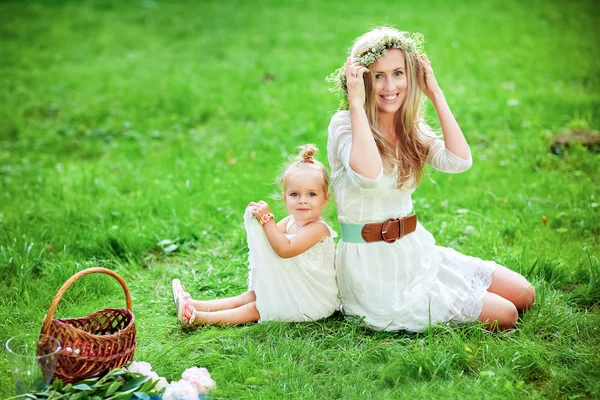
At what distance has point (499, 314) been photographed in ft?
11.3

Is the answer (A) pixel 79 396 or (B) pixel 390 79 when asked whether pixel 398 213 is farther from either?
(A) pixel 79 396

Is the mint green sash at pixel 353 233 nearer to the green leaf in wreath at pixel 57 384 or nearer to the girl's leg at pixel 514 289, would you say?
the girl's leg at pixel 514 289

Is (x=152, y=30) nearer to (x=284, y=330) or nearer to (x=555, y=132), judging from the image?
(x=555, y=132)

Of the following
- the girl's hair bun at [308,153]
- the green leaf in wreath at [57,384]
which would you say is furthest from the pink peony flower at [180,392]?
the girl's hair bun at [308,153]

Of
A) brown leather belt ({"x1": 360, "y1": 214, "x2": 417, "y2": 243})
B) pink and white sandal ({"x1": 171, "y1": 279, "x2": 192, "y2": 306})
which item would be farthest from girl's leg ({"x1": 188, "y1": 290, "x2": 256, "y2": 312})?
brown leather belt ({"x1": 360, "y1": 214, "x2": 417, "y2": 243})

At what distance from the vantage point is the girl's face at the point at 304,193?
3594 millimetres

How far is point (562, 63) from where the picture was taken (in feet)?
28.7

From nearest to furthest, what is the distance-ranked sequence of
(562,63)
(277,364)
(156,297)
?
(277,364), (156,297), (562,63)

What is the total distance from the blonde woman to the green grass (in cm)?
14

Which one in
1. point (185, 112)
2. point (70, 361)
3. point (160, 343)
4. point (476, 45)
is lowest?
point (160, 343)

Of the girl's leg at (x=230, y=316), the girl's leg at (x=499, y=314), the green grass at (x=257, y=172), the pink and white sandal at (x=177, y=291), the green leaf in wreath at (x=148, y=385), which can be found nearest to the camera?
the green leaf in wreath at (x=148, y=385)

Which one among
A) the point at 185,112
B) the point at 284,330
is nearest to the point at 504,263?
the point at 284,330

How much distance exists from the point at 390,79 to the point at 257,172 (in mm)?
2615

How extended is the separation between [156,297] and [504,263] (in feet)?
6.94
